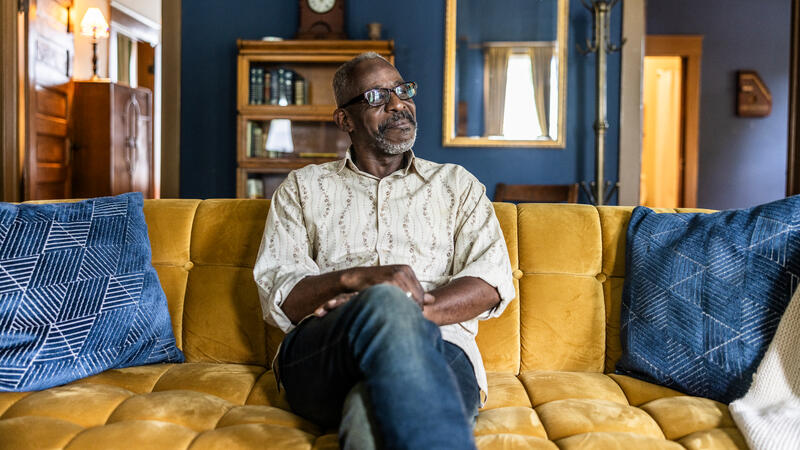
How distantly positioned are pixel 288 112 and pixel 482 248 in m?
2.53

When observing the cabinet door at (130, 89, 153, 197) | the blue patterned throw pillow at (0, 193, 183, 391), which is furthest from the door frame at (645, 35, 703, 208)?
the blue patterned throw pillow at (0, 193, 183, 391)

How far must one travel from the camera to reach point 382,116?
1.66 meters

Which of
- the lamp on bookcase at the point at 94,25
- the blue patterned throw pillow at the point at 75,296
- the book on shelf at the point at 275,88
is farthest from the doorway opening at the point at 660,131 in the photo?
the blue patterned throw pillow at the point at 75,296

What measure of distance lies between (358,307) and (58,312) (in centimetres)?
75

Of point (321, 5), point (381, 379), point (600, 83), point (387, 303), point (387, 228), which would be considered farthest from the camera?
point (321, 5)

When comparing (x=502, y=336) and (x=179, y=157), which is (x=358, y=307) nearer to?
(x=502, y=336)

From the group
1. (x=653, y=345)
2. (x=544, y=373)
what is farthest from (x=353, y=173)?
(x=653, y=345)

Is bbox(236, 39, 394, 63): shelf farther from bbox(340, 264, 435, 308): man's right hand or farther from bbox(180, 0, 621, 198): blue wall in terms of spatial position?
bbox(340, 264, 435, 308): man's right hand

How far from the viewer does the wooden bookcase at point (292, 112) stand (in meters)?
3.70

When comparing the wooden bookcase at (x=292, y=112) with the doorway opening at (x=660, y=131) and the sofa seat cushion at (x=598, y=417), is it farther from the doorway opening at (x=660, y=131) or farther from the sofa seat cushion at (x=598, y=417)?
the doorway opening at (x=660, y=131)

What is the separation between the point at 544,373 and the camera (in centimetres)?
149

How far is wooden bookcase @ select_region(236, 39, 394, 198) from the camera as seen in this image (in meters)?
3.70

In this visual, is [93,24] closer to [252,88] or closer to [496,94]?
[252,88]

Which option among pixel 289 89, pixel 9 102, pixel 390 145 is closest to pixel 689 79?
pixel 289 89
